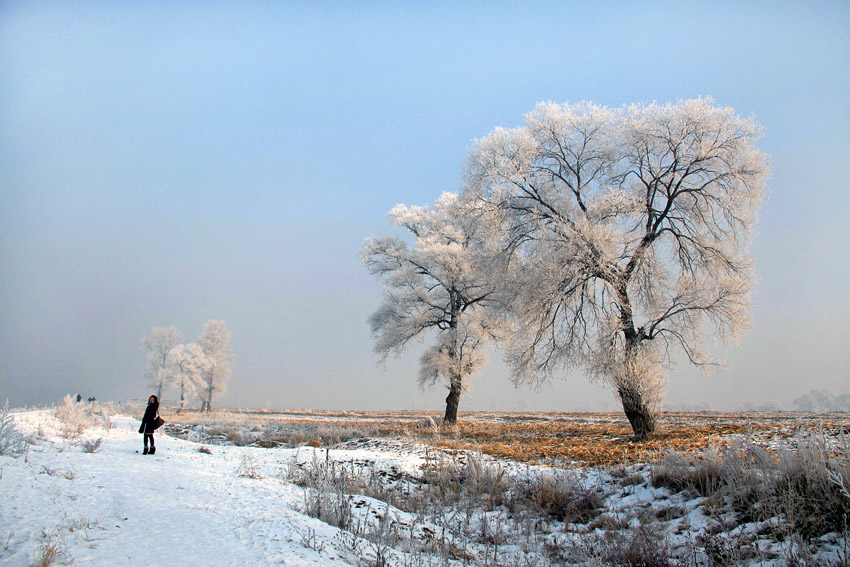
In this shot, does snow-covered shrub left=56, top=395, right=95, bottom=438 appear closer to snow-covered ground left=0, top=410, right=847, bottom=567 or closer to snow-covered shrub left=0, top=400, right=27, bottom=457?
snow-covered ground left=0, top=410, right=847, bottom=567

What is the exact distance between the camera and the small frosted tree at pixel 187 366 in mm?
47156

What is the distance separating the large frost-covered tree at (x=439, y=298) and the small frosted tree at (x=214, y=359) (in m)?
34.0

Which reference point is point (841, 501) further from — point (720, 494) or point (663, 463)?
point (663, 463)

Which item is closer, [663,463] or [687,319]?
[663,463]

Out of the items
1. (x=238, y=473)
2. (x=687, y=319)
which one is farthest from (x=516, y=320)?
(x=238, y=473)

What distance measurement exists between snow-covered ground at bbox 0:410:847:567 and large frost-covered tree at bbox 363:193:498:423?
42.7 feet

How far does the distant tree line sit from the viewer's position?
47.4 m

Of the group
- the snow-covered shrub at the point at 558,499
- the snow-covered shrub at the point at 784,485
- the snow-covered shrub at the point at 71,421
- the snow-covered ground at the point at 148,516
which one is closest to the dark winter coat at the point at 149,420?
the snow-covered shrub at the point at 71,421

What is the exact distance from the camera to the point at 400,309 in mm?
21875

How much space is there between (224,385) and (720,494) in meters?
53.0

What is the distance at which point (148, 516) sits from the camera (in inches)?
170

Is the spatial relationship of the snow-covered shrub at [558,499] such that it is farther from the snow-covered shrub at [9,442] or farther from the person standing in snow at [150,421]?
the person standing in snow at [150,421]

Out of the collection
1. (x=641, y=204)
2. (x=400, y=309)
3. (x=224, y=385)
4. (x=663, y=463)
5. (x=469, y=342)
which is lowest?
(x=224, y=385)

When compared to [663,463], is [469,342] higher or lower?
higher
